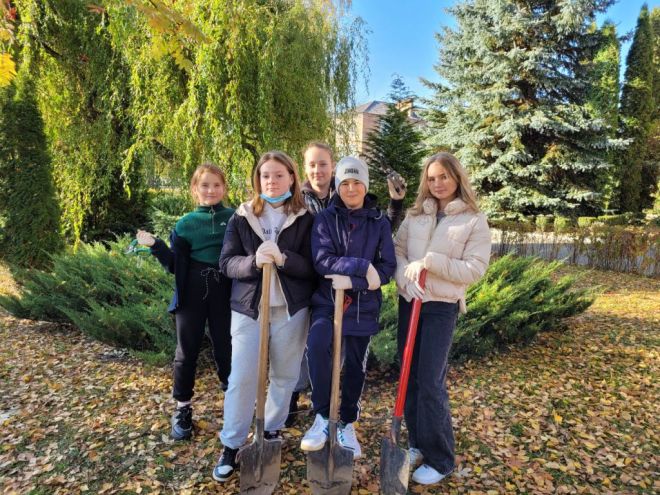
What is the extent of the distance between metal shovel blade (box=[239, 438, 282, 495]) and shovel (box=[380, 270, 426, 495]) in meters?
0.60

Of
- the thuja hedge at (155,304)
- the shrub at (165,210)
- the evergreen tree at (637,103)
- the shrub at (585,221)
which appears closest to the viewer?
the thuja hedge at (155,304)

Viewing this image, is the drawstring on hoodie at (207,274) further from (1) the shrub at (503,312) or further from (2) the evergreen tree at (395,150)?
(2) the evergreen tree at (395,150)

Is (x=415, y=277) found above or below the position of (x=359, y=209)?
below

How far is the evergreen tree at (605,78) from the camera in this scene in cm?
1452

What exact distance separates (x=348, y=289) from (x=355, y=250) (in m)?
0.23

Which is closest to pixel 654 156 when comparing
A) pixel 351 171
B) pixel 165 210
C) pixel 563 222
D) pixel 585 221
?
pixel 585 221

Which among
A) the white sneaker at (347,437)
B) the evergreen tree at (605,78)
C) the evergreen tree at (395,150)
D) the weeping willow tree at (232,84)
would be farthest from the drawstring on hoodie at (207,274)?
the evergreen tree at (605,78)

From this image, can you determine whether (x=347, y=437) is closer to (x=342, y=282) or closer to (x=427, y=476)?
(x=427, y=476)

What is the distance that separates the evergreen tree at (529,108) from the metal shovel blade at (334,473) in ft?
44.7

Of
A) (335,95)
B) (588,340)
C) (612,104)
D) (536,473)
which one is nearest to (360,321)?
(536,473)

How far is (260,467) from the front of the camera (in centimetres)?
234

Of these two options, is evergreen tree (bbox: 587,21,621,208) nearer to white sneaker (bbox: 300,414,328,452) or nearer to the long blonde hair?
the long blonde hair

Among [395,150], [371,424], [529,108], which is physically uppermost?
[529,108]

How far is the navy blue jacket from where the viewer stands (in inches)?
96.0
